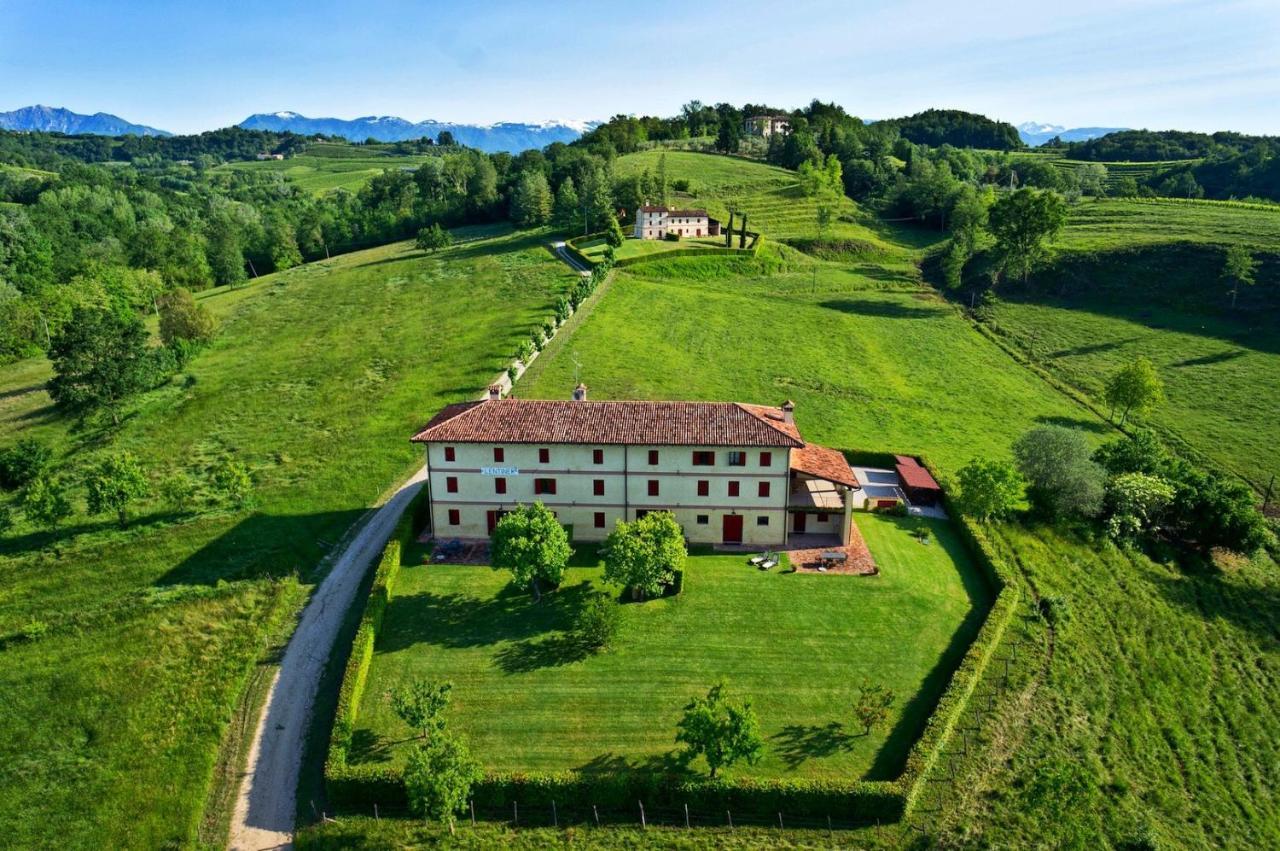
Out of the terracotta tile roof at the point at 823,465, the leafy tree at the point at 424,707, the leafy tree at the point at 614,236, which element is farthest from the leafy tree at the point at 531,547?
the leafy tree at the point at 614,236

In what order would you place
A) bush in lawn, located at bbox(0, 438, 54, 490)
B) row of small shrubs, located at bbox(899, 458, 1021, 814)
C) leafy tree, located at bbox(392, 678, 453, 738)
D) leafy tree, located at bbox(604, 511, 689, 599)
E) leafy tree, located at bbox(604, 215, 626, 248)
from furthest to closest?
leafy tree, located at bbox(604, 215, 626, 248) → bush in lawn, located at bbox(0, 438, 54, 490) → leafy tree, located at bbox(604, 511, 689, 599) → leafy tree, located at bbox(392, 678, 453, 738) → row of small shrubs, located at bbox(899, 458, 1021, 814)

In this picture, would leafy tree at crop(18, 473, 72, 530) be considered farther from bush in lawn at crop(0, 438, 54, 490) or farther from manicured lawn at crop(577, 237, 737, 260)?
manicured lawn at crop(577, 237, 737, 260)

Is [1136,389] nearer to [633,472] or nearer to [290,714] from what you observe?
[633,472]

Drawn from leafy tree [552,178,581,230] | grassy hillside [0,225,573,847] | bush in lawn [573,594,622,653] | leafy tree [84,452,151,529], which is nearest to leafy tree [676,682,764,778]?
A: bush in lawn [573,594,622,653]

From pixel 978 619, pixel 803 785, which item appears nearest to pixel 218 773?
pixel 803 785

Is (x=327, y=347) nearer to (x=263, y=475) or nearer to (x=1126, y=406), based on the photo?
(x=263, y=475)

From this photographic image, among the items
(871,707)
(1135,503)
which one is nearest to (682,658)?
(871,707)
